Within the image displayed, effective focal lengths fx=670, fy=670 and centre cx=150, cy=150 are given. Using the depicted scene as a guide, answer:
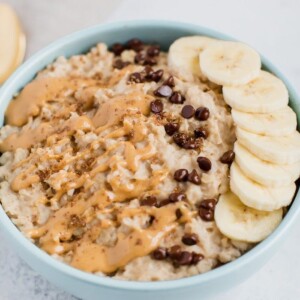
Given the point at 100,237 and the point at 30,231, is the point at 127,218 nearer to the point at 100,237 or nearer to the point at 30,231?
the point at 100,237

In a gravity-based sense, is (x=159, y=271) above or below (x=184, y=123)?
below

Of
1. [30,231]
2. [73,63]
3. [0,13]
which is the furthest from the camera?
[0,13]

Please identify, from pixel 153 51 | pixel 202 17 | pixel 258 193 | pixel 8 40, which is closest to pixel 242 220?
pixel 258 193

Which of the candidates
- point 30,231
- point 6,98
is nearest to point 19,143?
point 6,98

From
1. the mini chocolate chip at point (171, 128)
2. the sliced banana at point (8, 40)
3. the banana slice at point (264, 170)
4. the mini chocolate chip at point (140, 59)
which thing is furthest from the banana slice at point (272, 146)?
the sliced banana at point (8, 40)

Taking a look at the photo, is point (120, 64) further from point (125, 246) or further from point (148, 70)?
point (125, 246)

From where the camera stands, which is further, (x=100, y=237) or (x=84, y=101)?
(x=84, y=101)
